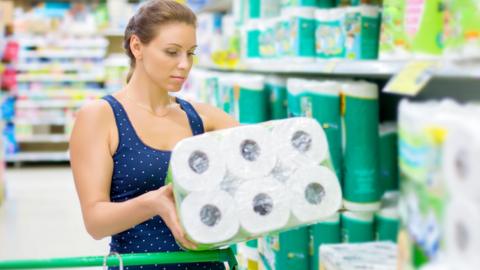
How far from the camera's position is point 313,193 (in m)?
1.38

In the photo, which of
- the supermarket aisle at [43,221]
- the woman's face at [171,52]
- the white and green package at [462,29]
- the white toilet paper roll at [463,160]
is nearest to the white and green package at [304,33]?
the woman's face at [171,52]

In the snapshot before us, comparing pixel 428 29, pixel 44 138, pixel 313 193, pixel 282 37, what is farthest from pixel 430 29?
pixel 44 138

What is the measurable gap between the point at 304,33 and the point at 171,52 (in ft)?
2.63

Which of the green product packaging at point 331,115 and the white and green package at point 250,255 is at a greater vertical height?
the green product packaging at point 331,115

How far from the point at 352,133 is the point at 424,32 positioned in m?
0.57

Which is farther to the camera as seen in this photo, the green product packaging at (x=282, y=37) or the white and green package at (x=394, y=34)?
the green product packaging at (x=282, y=37)

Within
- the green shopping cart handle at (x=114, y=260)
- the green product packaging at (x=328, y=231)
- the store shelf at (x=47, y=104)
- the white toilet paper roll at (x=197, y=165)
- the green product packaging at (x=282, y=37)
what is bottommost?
the store shelf at (x=47, y=104)

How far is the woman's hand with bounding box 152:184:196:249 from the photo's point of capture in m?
1.32

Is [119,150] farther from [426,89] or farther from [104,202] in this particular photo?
[426,89]

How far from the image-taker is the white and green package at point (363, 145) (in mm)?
1932

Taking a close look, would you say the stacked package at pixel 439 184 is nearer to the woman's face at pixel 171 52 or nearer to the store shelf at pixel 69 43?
the woman's face at pixel 171 52

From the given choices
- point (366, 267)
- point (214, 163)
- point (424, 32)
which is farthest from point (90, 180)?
point (424, 32)

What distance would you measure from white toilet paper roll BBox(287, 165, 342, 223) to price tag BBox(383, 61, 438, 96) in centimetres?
28

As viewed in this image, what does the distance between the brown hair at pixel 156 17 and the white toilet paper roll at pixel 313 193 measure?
61cm
